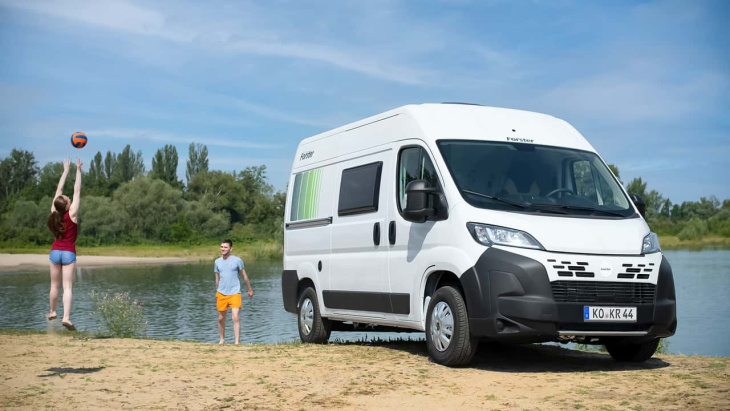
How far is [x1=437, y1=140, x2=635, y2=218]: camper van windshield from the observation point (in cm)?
890

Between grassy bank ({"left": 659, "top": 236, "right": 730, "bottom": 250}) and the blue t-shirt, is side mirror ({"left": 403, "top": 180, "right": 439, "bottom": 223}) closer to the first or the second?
the blue t-shirt

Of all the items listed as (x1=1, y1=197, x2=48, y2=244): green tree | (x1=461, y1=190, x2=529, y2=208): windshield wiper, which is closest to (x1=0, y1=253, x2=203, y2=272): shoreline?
(x1=1, y1=197, x2=48, y2=244): green tree

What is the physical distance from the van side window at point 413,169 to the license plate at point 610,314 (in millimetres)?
2153

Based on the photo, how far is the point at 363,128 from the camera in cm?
1136

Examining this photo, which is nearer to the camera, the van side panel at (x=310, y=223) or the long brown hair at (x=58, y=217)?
the long brown hair at (x=58, y=217)

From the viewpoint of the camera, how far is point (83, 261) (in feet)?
240

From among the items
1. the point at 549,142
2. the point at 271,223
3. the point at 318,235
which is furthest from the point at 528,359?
the point at 271,223

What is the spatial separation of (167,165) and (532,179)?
12312 cm

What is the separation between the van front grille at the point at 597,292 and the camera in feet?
27.2

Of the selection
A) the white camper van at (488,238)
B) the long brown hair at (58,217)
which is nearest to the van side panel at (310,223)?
the white camper van at (488,238)

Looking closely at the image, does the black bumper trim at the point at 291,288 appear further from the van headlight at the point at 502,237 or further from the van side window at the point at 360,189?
the van headlight at the point at 502,237

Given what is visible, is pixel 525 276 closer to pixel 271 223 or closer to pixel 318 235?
pixel 318 235

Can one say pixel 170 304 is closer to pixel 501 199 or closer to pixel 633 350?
pixel 633 350

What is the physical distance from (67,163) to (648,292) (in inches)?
289
